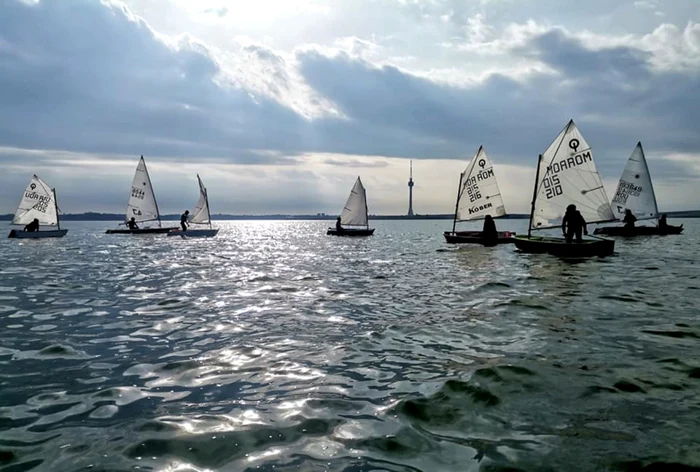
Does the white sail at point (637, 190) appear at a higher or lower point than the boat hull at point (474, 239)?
higher

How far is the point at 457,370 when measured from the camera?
6.64 metres

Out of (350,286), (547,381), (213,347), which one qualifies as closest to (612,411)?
(547,381)

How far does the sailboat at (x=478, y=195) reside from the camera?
39.8m

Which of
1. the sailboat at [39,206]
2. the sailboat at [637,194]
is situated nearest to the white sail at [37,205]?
the sailboat at [39,206]

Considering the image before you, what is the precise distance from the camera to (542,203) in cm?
3195

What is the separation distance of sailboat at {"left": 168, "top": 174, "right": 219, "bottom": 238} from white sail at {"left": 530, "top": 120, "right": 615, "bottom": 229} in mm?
41021

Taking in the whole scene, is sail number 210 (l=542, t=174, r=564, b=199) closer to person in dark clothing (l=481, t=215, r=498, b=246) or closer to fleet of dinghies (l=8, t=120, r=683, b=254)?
fleet of dinghies (l=8, t=120, r=683, b=254)

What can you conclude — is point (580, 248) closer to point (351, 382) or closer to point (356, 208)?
point (351, 382)

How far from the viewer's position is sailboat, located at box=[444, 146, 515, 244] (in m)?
39.8

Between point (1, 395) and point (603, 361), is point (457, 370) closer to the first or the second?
point (603, 361)

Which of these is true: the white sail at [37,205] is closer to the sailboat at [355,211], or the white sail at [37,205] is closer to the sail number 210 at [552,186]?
the sailboat at [355,211]

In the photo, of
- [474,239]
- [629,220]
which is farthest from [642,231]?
[474,239]

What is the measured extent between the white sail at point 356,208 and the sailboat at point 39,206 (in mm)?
33976

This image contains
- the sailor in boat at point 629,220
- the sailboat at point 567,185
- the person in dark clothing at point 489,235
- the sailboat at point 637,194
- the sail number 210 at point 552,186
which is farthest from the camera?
the sailboat at point 637,194
